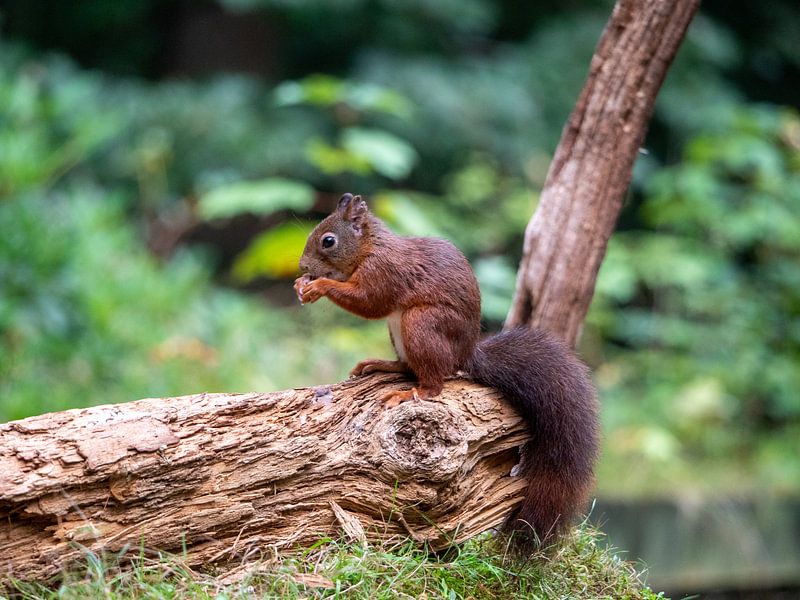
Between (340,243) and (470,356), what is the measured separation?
0.54 metres

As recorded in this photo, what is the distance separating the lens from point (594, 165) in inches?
127

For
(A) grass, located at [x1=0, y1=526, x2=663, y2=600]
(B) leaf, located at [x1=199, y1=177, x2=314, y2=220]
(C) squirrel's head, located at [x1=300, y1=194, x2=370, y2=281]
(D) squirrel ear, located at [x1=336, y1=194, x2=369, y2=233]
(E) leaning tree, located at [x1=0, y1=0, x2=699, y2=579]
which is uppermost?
(D) squirrel ear, located at [x1=336, y1=194, x2=369, y2=233]

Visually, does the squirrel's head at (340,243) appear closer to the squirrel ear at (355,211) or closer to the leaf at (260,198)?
the squirrel ear at (355,211)

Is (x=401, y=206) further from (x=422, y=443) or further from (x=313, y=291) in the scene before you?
(x=422, y=443)

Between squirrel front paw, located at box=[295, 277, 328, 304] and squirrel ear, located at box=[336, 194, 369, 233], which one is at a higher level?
squirrel ear, located at box=[336, 194, 369, 233]

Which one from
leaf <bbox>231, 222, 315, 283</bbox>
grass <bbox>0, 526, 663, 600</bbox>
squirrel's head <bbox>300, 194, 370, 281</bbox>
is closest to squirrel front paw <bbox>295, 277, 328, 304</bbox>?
squirrel's head <bbox>300, 194, 370, 281</bbox>

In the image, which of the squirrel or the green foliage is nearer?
the squirrel

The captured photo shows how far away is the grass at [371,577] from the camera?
7.40ft

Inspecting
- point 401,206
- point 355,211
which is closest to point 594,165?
point 355,211

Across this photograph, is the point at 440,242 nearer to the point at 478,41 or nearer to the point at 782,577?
the point at 782,577

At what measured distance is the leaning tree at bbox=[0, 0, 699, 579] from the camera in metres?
2.31

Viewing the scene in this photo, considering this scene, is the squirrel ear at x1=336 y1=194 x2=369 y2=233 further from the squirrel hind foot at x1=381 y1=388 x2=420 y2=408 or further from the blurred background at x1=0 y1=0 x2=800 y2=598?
the blurred background at x1=0 y1=0 x2=800 y2=598

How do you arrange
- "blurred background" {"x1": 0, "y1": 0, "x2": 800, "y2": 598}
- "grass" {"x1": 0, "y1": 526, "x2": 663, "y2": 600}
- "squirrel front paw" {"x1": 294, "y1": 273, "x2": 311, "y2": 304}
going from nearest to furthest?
"grass" {"x1": 0, "y1": 526, "x2": 663, "y2": 600} < "squirrel front paw" {"x1": 294, "y1": 273, "x2": 311, "y2": 304} < "blurred background" {"x1": 0, "y1": 0, "x2": 800, "y2": 598}

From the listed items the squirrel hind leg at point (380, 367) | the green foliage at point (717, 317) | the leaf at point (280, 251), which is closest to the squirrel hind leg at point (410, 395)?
the squirrel hind leg at point (380, 367)
